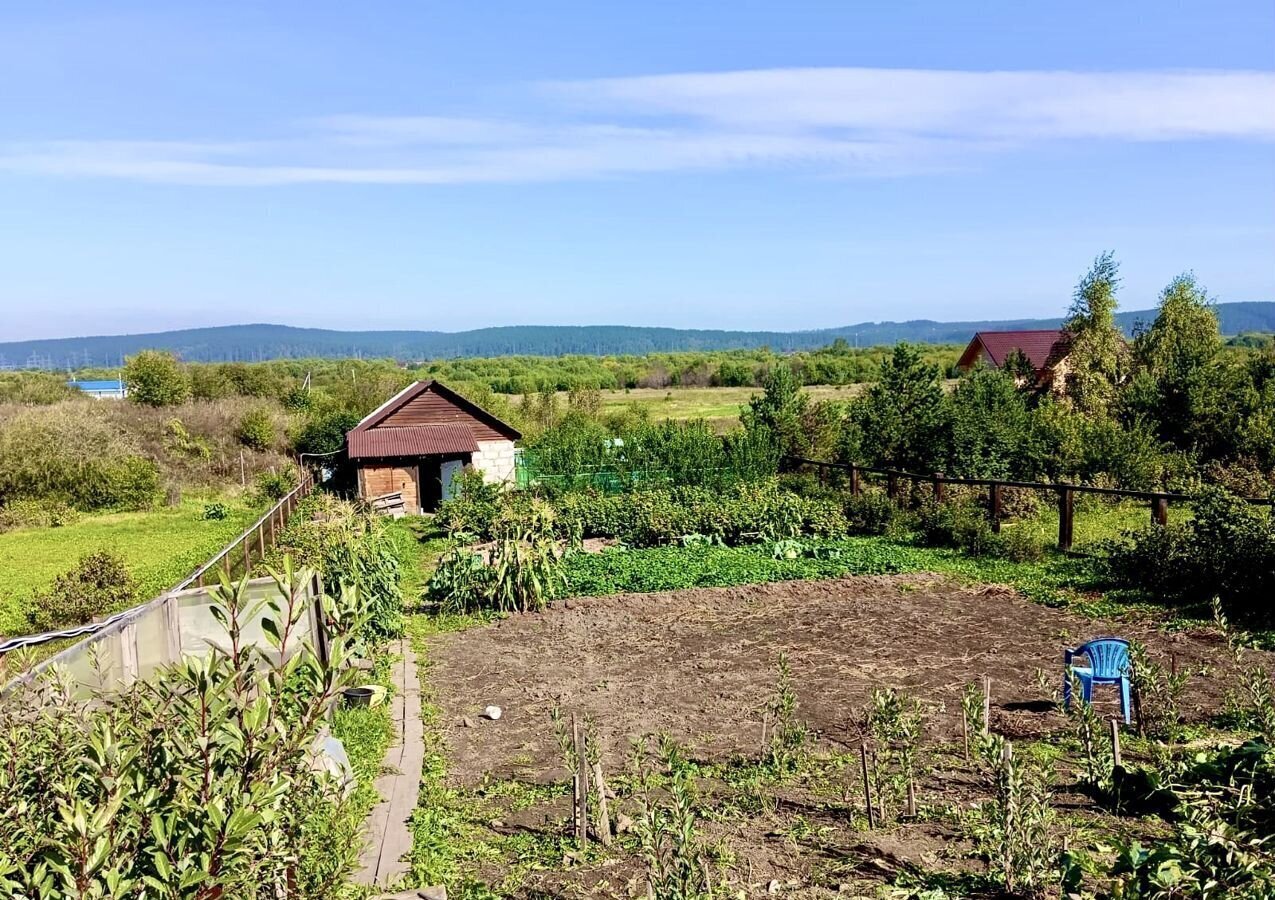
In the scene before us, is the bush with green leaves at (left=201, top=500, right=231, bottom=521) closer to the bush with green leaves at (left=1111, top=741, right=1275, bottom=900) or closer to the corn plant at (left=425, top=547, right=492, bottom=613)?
the corn plant at (left=425, top=547, right=492, bottom=613)

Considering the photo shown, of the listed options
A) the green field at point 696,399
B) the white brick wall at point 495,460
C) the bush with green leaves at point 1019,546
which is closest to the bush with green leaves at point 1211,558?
the bush with green leaves at point 1019,546

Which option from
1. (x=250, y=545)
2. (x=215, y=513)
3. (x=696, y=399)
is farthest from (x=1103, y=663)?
(x=696, y=399)

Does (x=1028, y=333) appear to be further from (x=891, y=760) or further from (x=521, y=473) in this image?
(x=891, y=760)

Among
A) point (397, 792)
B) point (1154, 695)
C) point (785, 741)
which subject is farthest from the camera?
point (1154, 695)

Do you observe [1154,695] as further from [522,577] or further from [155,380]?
[155,380]

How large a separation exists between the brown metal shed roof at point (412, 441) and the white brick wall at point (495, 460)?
70 centimetres

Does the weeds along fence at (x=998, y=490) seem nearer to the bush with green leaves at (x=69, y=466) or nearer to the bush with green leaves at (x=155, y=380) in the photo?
the bush with green leaves at (x=69, y=466)

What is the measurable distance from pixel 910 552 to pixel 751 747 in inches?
360

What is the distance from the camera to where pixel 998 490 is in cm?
1717

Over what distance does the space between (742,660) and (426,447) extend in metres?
15.8

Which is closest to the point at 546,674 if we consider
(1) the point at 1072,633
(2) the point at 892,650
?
(2) the point at 892,650

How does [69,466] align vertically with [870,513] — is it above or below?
above

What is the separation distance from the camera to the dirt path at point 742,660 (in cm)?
773

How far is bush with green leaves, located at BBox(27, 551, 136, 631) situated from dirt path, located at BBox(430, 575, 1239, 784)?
4.79m
